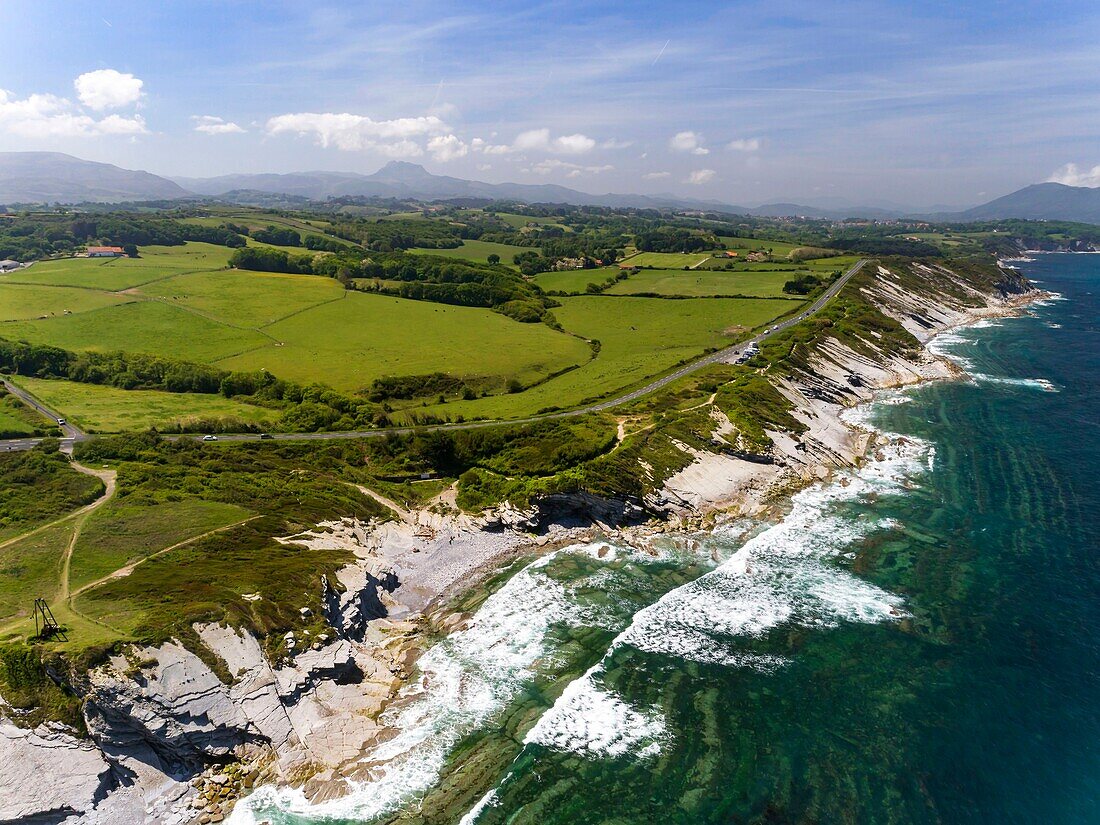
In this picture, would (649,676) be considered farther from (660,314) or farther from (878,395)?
(660,314)

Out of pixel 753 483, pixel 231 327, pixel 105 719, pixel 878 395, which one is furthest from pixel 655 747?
pixel 231 327

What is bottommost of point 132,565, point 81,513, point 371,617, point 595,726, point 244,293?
point 371,617

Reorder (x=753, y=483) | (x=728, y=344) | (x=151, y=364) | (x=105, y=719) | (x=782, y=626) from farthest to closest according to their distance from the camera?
(x=728, y=344), (x=151, y=364), (x=753, y=483), (x=782, y=626), (x=105, y=719)

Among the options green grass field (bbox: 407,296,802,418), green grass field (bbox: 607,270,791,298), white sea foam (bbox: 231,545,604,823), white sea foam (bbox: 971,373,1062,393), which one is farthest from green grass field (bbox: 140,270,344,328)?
white sea foam (bbox: 971,373,1062,393)

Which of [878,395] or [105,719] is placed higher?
[878,395]

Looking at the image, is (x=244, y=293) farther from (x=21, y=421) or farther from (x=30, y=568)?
(x=30, y=568)

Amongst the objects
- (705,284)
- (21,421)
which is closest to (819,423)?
(705,284)

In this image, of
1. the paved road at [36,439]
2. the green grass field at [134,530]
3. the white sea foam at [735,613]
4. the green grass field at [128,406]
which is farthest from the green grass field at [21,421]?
the white sea foam at [735,613]
